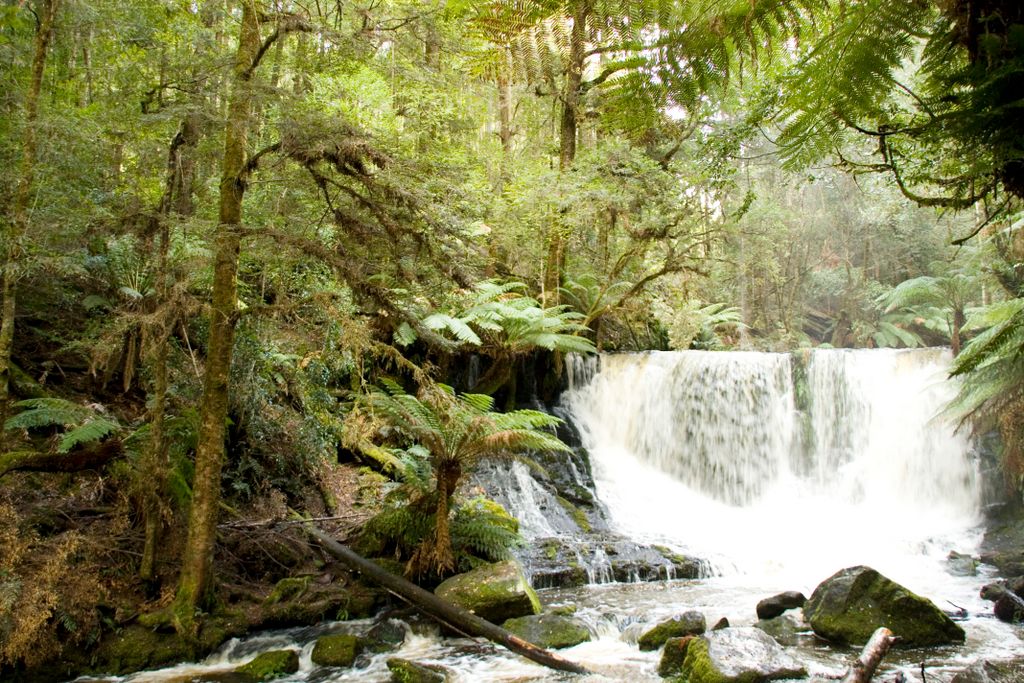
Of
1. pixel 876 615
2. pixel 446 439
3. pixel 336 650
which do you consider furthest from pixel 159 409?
pixel 876 615

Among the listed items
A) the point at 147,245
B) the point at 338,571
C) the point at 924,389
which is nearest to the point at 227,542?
the point at 338,571

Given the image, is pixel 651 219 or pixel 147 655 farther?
pixel 651 219

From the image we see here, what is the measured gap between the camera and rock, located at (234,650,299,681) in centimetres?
493

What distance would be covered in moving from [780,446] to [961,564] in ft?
14.3

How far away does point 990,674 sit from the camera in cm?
446

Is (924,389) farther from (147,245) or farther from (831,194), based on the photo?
(831,194)

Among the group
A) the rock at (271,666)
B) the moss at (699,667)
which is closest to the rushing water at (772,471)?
the moss at (699,667)

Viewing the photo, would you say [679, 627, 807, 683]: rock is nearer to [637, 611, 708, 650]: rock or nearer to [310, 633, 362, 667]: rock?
[637, 611, 708, 650]: rock

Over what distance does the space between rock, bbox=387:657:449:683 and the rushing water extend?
2.33m

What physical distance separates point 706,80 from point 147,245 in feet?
18.0

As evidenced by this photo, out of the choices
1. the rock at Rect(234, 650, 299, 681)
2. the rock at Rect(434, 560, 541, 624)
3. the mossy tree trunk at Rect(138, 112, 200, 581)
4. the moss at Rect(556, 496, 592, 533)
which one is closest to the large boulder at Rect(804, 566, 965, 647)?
the rock at Rect(434, 560, 541, 624)

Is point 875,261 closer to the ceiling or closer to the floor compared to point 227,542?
closer to the ceiling

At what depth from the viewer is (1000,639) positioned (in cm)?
577

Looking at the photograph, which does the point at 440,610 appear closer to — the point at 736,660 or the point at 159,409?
the point at 736,660
